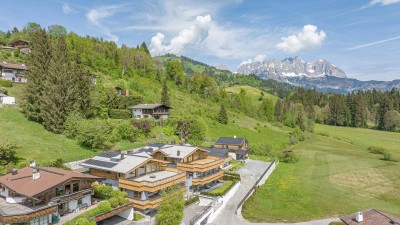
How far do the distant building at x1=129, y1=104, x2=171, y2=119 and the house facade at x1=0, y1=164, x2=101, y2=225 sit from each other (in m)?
48.9

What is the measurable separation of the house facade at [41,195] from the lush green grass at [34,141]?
39.9ft

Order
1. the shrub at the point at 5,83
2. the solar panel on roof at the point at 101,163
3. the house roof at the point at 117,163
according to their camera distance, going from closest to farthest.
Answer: the house roof at the point at 117,163, the solar panel on roof at the point at 101,163, the shrub at the point at 5,83

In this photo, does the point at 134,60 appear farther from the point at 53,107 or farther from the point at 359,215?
the point at 359,215

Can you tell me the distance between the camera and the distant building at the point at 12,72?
3170 inches

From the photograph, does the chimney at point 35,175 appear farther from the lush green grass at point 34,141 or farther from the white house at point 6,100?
the white house at point 6,100

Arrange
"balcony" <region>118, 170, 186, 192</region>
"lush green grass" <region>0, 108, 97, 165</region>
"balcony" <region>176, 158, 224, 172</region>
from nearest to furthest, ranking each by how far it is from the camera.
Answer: "balcony" <region>118, 170, 186, 192</region> → "balcony" <region>176, 158, 224, 172</region> → "lush green grass" <region>0, 108, 97, 165</region>

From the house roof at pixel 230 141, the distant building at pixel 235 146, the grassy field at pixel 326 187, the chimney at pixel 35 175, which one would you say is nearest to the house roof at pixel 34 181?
the chimney at pixel 35 175

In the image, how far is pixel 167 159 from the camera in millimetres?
50344

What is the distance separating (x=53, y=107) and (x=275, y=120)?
114 metres

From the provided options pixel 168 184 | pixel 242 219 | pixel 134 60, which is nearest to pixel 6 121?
pixel 168 184

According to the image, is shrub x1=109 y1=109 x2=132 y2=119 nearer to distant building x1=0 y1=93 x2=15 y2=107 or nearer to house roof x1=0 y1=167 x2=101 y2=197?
distant building x1=0 y1=93 x2=15 y2=107

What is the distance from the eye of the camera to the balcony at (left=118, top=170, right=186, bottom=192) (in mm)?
36478

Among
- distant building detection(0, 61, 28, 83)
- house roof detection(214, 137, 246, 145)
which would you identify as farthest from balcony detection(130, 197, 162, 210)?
distant building detection(0, 61, 28, 83)

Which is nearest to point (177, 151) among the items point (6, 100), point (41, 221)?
point (41, 221)
